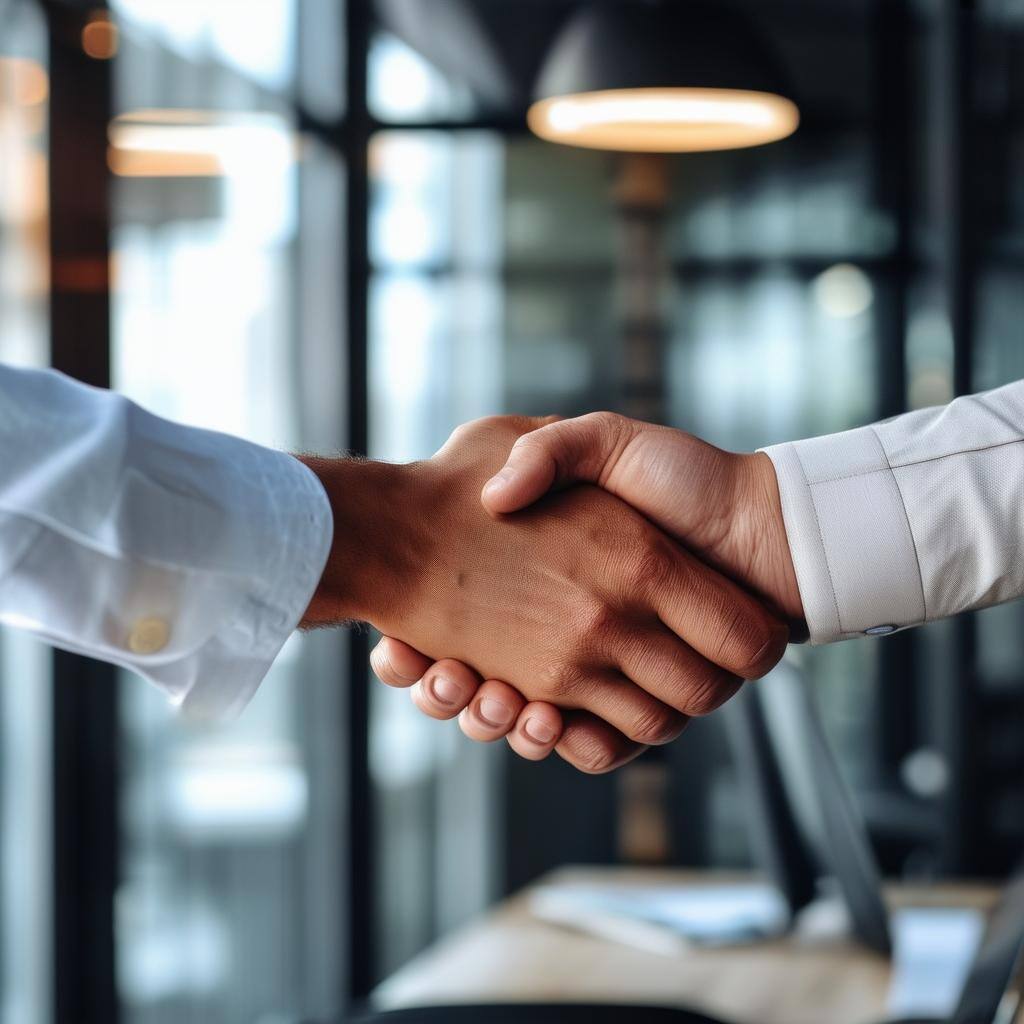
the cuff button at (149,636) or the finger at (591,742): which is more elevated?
the cuff button at (149,636)

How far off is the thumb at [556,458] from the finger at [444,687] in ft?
0.56

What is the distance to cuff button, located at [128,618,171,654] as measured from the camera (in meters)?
1.14

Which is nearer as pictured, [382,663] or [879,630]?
[879,630]

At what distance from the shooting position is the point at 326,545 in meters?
1.24

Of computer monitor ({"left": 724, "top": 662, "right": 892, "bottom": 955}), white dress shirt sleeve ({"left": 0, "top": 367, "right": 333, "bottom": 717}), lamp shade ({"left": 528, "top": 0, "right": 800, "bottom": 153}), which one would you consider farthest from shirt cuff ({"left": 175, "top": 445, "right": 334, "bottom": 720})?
lamp shade ({"left": 528, "top": 0, "right": 800, "bottom": 153})

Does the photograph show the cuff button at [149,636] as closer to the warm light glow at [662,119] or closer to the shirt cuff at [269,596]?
the shirt cuff at [269,596]

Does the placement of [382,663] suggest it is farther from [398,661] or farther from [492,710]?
[492,710]

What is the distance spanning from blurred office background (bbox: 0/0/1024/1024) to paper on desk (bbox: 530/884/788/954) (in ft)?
4.39

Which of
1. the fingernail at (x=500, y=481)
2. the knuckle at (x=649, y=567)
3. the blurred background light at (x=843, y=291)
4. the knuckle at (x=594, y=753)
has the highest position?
the blurred background light at (x=843, y=291)

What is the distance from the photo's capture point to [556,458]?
1375 millimetres

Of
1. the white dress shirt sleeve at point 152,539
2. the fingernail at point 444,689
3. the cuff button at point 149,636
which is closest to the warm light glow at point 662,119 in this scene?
the fingernail at point 444,689

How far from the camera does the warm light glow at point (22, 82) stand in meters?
2.50

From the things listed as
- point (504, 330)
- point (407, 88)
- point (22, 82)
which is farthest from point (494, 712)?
point (407, 88)

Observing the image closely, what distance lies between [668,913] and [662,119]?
52.5 inches
